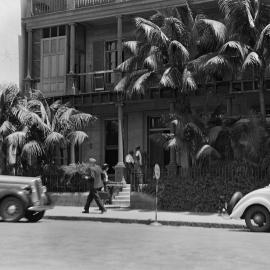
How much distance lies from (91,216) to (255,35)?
28.2ft

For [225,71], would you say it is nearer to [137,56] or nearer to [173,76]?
[173,76]

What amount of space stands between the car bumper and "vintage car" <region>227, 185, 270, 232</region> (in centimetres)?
530

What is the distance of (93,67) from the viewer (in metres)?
27.7

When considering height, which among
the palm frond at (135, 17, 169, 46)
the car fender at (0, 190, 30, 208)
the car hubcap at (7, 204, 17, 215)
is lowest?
the car hubcap at (7, 204, 17, 215)

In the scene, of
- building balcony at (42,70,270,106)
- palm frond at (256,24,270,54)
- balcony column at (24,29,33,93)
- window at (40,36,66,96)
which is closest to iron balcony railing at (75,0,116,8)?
window at (40,36,66,96)

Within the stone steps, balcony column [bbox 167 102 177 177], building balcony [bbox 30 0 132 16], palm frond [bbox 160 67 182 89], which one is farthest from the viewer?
building balcony [bbox 30 0 132 16]

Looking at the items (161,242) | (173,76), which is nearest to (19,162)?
(173,76)

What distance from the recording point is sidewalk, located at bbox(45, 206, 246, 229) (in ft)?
52.5

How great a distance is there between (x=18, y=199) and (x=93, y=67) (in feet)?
43.7

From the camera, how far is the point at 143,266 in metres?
8.08

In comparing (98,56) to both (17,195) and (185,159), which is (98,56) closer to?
(185,159)

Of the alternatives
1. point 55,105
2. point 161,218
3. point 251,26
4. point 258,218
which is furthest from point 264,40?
point 55,105

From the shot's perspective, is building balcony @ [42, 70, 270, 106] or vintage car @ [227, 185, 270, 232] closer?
vintage car @ [227, 185, 270, 232]

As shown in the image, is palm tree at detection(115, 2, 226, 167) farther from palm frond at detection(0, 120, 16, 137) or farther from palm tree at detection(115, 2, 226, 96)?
palm frond at detection(0, 120, 16, 137)
